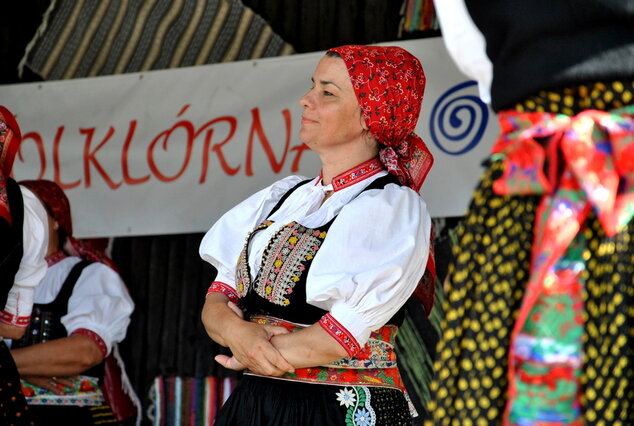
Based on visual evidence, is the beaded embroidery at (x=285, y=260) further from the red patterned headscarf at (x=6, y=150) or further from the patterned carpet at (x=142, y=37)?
the patterned carpet at (x=142, y=37)

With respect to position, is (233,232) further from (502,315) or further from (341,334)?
(502,315)

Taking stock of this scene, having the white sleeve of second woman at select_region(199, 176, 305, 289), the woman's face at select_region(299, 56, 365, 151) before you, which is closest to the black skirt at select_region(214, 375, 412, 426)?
the white sleeve of second woman at select_region(199, 176, 305, 289)

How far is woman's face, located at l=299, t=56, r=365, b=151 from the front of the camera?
2.93m

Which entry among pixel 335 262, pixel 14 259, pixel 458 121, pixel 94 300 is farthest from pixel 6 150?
pixel 458 121

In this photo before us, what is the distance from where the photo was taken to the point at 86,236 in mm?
4766

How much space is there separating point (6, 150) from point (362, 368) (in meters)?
1.51

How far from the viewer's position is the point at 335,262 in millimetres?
2621

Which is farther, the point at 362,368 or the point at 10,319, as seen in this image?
the point at 10,319

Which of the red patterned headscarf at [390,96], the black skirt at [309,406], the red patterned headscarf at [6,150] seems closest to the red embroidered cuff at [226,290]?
the black skirt at [309,406]

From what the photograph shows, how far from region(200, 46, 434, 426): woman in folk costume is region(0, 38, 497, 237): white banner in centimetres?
113

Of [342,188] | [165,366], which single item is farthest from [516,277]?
[165,366]

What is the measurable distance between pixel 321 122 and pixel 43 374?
182 cm

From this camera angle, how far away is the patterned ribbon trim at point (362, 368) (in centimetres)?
272

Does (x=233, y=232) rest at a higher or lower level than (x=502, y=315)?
higher
